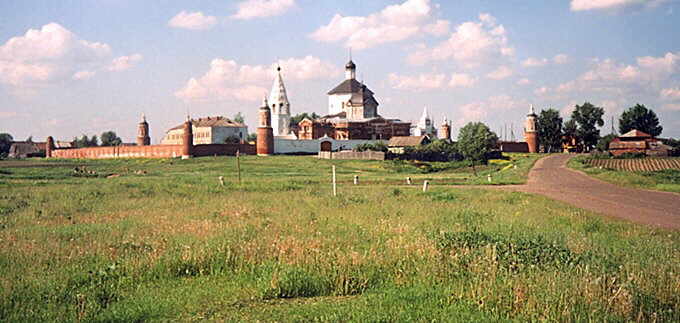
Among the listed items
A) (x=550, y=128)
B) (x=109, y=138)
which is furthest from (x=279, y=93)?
(x=109, y=138)

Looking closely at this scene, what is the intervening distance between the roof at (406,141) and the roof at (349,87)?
13.4 metres

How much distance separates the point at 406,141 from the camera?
7700 cm

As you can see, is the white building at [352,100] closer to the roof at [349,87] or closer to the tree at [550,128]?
the roof at [349,87]

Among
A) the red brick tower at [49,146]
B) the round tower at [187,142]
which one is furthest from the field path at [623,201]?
the red brick tower at [49,146]

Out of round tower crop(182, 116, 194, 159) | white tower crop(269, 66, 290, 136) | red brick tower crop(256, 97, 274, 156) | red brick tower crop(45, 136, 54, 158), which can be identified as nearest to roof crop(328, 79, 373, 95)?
white tower crop(269, 66, 290, 136)

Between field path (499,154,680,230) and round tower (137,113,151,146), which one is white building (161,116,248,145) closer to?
round tower (137,113,151,146)

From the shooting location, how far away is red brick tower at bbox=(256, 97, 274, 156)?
71750mm

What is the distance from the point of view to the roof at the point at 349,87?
89875 mm

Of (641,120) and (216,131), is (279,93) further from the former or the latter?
(641,120)

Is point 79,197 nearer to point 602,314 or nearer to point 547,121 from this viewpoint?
point 602,314

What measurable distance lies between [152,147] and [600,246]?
69.0 metres

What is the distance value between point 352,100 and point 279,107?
1147 centimetres

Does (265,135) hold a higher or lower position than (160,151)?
higher

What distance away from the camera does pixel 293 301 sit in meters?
6.85
